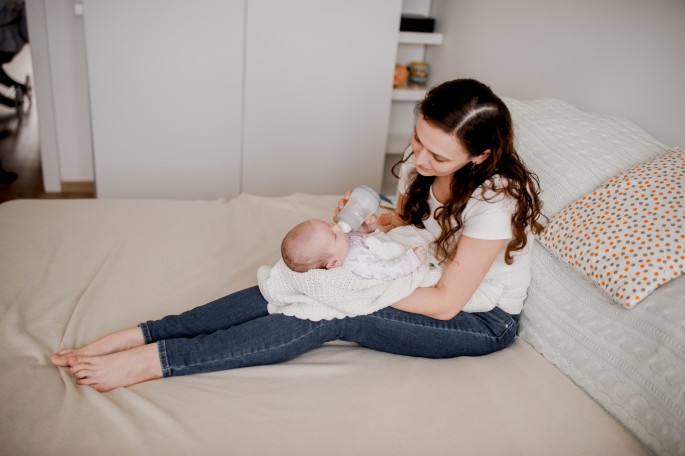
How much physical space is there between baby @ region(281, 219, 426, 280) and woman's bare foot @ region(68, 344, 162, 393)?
37 cm

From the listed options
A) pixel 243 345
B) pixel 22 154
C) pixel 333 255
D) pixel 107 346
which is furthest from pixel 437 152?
pixel 22 154

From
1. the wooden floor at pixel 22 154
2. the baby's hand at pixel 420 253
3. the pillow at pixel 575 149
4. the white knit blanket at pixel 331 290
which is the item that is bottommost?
the wooden floor at pixel 22 154

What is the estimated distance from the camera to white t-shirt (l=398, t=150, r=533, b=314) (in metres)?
1.28

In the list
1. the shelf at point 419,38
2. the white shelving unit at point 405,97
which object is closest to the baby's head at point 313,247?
the white shelving unit at point 405,97

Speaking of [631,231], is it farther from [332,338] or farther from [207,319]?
[207,319]

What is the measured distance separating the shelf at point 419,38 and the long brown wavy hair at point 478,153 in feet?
5.81

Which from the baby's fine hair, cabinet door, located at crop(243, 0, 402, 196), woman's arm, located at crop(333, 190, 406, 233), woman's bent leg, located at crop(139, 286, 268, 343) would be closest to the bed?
woman's bent leg, located at crop(139, 286, 268, 343)

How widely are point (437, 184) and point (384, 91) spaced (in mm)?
1628

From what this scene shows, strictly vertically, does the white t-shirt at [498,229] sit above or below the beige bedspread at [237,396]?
above

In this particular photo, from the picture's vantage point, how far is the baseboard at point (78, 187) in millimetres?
3258

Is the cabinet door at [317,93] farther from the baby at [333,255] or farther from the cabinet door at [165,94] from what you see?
the baby at [333,255]

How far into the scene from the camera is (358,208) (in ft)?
4.65

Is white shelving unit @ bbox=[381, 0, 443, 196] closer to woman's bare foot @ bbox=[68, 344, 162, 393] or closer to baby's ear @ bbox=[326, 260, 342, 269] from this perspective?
baby's ear @ bbox=[326, 260, 342, 269]

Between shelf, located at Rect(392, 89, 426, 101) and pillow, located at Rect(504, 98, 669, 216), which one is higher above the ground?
pillow, located at Rect(504, 98, 669, 216)
